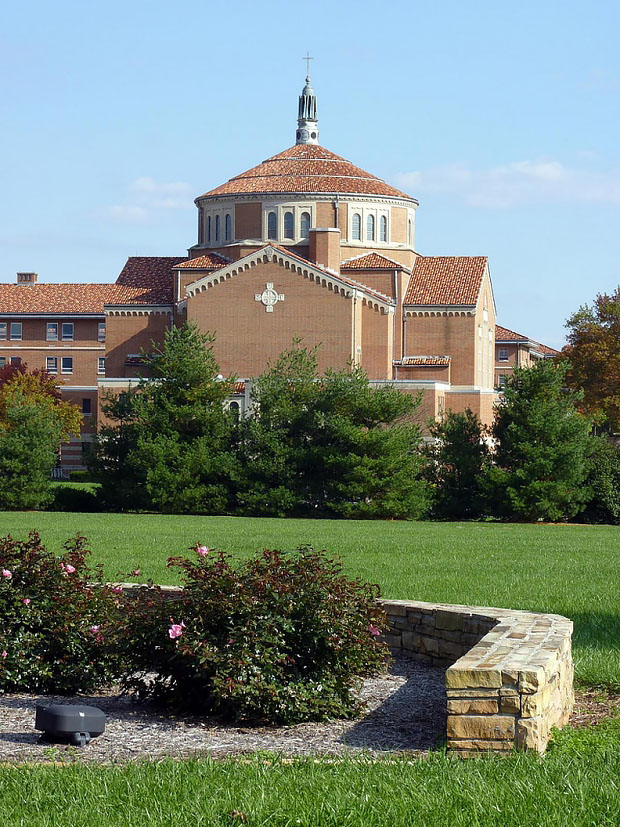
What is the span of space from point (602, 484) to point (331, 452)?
401 inches

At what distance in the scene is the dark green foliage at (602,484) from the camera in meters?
44.2

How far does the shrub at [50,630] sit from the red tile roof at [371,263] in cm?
6345

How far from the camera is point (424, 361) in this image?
235 ft

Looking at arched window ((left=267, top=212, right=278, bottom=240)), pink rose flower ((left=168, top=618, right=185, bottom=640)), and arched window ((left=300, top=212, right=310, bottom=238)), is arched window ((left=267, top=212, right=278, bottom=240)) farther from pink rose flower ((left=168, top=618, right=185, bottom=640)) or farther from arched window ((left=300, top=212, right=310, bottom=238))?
pink rose flower ((left=168, top=618, right=185, bottom=640))

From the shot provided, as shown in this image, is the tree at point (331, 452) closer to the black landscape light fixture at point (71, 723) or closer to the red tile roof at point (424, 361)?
the red tile roof at point (424, 361)

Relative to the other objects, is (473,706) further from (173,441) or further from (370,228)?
(370,228)

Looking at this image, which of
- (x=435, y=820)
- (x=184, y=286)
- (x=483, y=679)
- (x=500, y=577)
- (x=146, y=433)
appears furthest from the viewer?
(x=184, y=286)

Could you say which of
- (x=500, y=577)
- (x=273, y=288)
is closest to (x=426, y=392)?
(x=273, y=288)

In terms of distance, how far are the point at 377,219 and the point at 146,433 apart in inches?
1290

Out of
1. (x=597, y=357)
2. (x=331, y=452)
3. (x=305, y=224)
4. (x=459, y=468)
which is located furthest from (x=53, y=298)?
(x=459, y=468)

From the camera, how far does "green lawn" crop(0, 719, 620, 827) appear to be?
19.6 ft

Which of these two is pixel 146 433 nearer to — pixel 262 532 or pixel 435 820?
pixel 262 532

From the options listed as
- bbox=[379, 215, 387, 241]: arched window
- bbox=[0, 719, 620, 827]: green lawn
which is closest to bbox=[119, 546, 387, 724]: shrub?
bbox=[0, 719, 620, 827]: green lawn

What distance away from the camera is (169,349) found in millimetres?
49375
